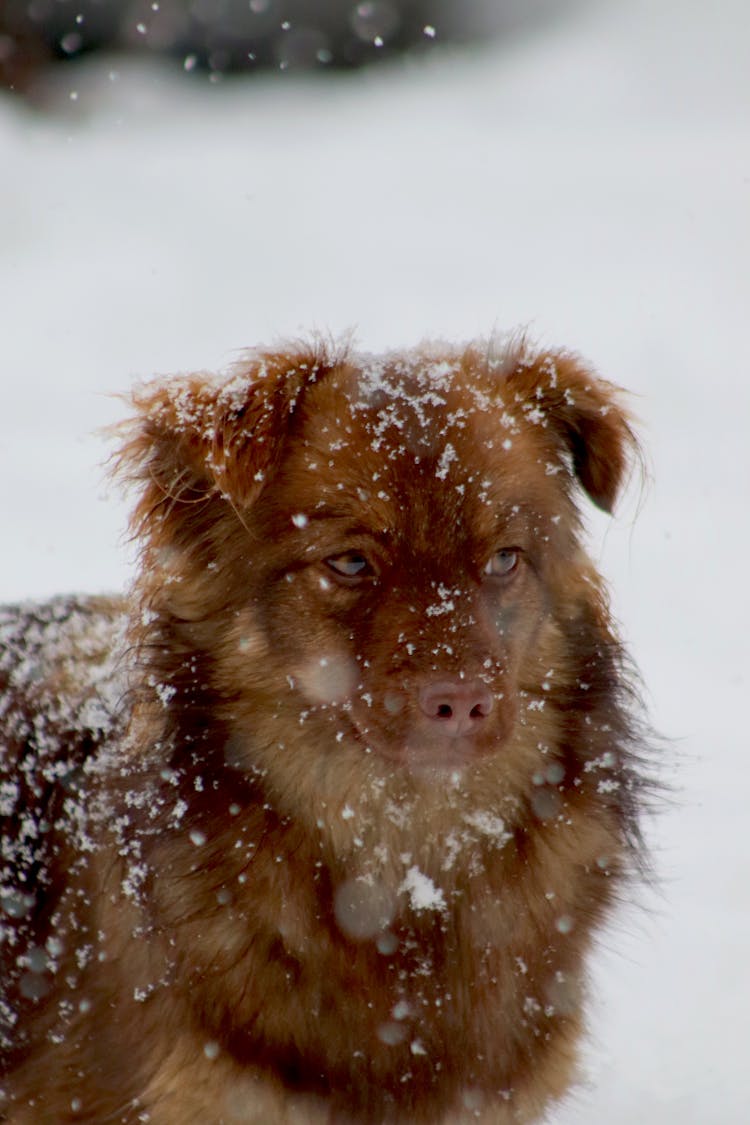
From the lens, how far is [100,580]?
7906 millimetres

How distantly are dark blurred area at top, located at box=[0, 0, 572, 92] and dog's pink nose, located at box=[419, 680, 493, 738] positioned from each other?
15.1 meters

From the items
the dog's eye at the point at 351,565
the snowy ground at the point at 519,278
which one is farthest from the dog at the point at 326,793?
the snowy ground at the point at 519,278

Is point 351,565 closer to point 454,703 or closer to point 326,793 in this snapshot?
point 454,703

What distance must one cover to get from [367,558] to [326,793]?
67 cm

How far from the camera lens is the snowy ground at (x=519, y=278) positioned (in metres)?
5.08

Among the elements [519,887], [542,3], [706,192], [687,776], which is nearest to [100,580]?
[687,776]

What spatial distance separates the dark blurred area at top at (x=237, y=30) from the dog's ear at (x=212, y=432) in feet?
46.5

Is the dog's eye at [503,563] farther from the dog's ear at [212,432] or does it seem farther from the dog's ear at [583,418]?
the dog's ear at [212,432]

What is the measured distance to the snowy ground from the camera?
5.08m

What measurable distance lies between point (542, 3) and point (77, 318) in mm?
11016

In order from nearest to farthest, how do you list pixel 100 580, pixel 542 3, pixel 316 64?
pixel 100 580 < pixel 316 64 < pixel 542 3

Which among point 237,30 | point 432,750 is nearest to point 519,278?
point 237,30

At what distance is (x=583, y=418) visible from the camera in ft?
Answer: 12.1

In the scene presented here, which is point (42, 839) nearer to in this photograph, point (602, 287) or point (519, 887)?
point (519, 887)
